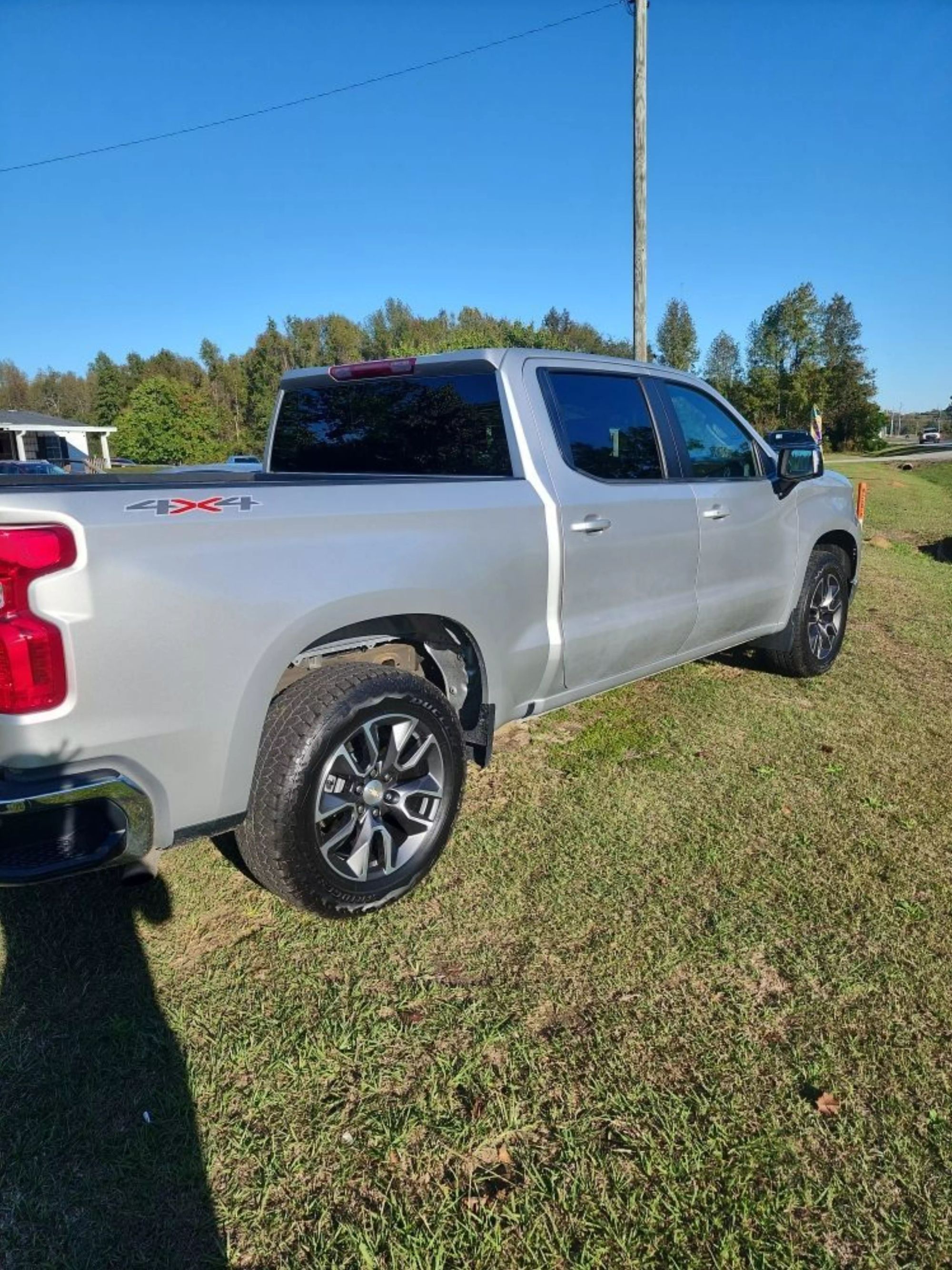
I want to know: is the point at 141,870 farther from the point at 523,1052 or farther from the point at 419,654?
the point at 419,654

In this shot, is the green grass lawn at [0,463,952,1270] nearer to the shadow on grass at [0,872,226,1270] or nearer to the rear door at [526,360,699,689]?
the shadow on grass at [0,872,226,1270]

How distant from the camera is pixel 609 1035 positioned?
2.32 metres

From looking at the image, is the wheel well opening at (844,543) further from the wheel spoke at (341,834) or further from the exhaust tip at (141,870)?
the exhaust tip at (141,870)

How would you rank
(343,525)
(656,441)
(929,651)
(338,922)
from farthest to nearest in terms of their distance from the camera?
(929,651) → (656,441) → (338,922) → (343,525)

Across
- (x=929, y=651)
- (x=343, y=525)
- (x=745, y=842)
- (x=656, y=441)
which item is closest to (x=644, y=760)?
(x=745, y=842)

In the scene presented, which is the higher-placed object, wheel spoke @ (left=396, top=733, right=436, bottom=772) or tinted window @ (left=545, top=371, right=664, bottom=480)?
tinted window @ (left=545, top=371, right=664, bottom=480)

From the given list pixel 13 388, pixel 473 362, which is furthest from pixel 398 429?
pixel 13 388

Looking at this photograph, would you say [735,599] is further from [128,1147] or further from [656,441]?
[128,1147]

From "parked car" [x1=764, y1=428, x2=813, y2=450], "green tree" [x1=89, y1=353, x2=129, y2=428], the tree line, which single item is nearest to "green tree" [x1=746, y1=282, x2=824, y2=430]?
the tree line

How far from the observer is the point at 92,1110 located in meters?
2.09

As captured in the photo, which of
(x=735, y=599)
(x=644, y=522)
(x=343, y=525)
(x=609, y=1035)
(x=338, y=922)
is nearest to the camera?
(x=609, y=1035)

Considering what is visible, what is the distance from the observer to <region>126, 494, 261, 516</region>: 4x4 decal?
2143 mm

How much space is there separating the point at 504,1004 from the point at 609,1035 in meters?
0.33

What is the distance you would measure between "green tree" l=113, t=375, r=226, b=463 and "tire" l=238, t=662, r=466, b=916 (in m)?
68.2
